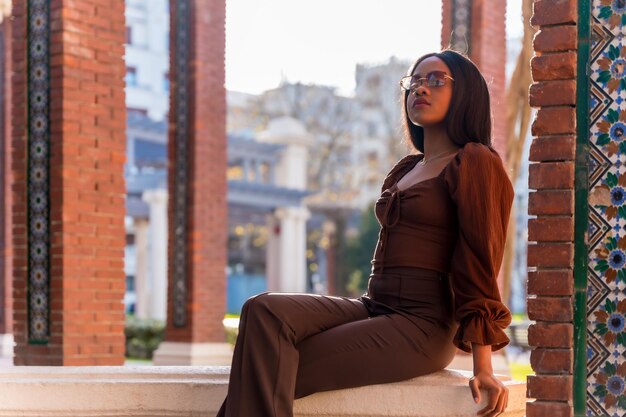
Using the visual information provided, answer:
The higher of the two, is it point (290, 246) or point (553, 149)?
point (553, 149)

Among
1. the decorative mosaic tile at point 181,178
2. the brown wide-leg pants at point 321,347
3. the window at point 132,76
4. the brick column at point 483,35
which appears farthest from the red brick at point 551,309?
the window at point 132,76

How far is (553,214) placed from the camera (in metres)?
3.73

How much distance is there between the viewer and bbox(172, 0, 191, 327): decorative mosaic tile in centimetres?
1226

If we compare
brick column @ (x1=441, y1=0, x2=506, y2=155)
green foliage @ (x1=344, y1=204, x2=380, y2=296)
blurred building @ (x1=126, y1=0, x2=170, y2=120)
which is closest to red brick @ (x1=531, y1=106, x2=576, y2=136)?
brick column @ (x1=441, y1=0, x2=506, y2=155)

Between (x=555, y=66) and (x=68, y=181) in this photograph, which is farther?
(x=68, y=181)

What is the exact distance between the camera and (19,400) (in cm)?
442

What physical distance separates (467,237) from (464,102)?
565 mm

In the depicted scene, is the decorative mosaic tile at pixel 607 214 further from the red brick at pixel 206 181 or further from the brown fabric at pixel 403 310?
the red brick at pixel 206 181

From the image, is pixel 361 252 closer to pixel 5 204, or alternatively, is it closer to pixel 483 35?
pixel 5 204

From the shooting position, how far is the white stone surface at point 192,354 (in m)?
12.1

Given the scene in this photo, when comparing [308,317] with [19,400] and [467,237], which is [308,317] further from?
[19,400]

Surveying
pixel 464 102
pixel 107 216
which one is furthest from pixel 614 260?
pixel 107 216

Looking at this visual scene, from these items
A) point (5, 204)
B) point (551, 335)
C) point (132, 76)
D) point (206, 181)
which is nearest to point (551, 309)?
point (551, 335)

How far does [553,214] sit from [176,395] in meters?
1.72
